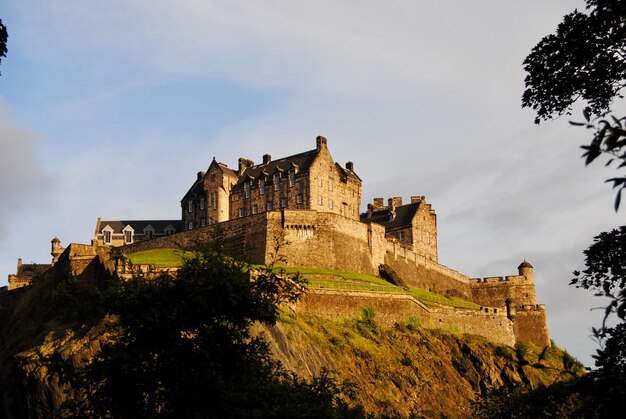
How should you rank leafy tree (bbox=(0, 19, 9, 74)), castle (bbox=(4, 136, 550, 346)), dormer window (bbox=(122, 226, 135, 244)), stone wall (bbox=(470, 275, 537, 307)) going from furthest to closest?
1. dormer window (bbox=(122, 226, 135, 244))
2. stone wall (bbox=(470, 275, 537, 307))
3. castle (bbox=(4, 136, 550, 346))
4. leafy tree (bbox=(0, 19, 9, 74))

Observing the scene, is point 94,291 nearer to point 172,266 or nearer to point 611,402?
point 611,402

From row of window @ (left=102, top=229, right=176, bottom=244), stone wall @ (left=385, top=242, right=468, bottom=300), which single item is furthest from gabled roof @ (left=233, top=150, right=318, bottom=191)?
row of window @ (left=102, top=229, right=176, bottom=244)

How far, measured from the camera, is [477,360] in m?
72.4

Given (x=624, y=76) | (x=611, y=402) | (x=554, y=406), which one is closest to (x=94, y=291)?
(x=624, y=76)

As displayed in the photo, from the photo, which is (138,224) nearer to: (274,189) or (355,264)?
(274,189)

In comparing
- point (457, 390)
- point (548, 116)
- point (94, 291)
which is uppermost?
point (548, 116)

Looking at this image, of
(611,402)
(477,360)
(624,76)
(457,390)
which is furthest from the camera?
(477,360)

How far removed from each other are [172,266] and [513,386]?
2777cm

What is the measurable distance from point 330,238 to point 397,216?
798 inches

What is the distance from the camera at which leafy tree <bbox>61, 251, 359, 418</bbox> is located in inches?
936

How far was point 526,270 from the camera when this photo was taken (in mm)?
94312

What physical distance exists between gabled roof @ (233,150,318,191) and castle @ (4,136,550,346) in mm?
142

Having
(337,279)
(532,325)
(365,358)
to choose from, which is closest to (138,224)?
(337,279)

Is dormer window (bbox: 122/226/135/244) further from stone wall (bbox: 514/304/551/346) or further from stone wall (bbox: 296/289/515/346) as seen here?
stone wall (bbox: 514/304/551/346)
